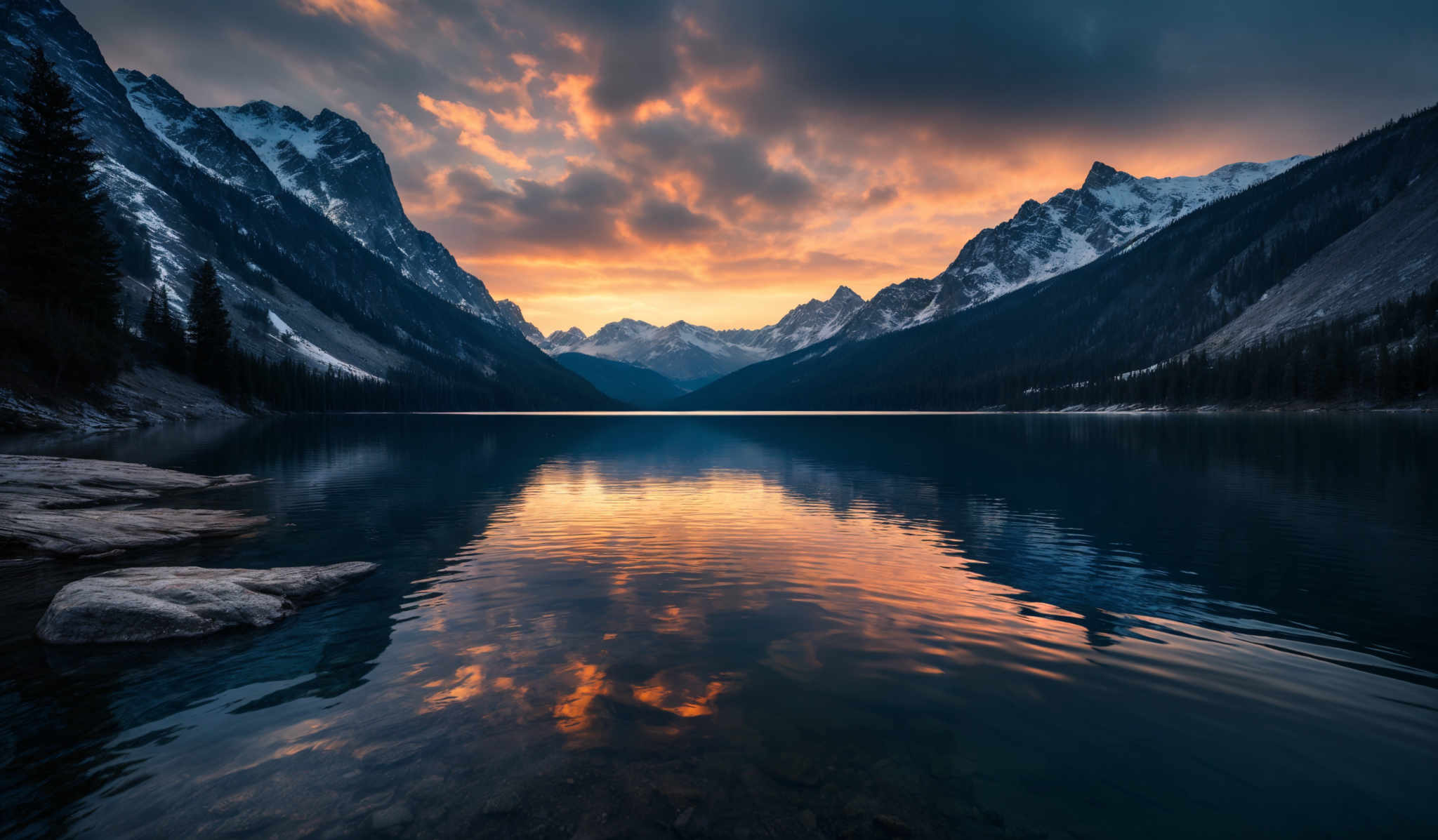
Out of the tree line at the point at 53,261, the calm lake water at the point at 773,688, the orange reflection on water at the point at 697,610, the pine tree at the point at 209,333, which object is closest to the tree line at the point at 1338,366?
the calm lake water at the point at 773,688

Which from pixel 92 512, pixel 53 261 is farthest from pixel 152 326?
pixel 92 512

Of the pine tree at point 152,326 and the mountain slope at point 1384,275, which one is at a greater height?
the mountain slope at point 1384,275

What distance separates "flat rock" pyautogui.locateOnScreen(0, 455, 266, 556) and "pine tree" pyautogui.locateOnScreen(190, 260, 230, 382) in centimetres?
11242

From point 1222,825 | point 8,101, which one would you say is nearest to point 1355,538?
point 1222,825

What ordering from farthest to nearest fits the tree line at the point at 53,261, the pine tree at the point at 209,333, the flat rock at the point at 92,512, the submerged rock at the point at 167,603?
the pine tree at the point at 209,333, the tree line at the point at 53,261, the flat rock at the point at 92,512, the submerged rock at the point at 167,603

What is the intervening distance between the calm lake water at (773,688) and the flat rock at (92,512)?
1.51 m

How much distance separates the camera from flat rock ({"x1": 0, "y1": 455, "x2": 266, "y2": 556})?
67.8 feet

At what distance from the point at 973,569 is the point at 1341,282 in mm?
263165

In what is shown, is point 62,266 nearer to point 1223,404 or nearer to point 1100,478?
point 1100,478

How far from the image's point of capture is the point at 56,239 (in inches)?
3206

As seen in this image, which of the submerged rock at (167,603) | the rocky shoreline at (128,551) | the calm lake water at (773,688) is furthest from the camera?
the rocky shoreline at (128,551)

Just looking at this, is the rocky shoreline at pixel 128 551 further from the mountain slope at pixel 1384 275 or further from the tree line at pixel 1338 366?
the mountain slope at pixel 1384 275

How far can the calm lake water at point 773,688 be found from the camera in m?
8.27

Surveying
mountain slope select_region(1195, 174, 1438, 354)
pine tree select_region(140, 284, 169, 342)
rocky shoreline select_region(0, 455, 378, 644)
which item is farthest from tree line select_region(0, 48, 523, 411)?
mountain slope select_region(1195, 174, 1438, 354)
